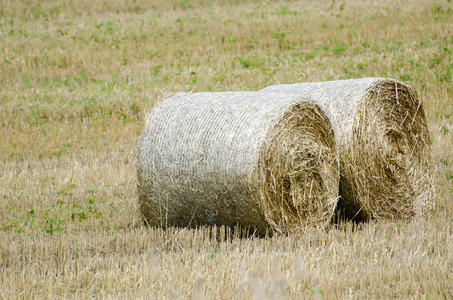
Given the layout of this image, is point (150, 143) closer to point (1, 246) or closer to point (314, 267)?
point (1, 246)

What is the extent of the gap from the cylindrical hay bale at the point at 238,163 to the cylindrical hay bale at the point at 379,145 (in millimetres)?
298

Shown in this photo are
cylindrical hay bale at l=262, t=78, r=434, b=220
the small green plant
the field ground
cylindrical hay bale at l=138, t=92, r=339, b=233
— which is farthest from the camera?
cylindrical hay bale at l=262, t=78, r=434, b=220

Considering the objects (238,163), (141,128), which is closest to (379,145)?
(238,163)

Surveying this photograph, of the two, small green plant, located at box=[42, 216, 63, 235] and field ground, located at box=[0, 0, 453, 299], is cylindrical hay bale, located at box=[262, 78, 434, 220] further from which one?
small green plant, located at box=[42, 216, 63, 235]

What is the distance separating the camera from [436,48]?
15.9 metres

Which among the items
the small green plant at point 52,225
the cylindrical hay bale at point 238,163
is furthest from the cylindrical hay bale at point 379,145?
the small green plant at point 52,225

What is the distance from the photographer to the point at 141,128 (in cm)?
1174

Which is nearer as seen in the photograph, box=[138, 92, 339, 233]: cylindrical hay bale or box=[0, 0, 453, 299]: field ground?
box=[0, 0, 453, 299]: field ground

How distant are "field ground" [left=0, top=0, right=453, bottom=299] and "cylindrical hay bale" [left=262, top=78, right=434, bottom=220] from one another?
0.36 metres

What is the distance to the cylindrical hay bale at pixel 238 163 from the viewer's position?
18.7ft

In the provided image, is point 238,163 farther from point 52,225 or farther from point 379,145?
point 52,225

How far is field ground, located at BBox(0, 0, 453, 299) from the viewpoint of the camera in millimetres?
4406

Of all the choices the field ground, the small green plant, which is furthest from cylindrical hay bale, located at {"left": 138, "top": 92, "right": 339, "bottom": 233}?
the small green plant

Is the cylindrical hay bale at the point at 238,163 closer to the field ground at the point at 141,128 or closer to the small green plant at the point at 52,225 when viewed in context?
the field ground at the point at 141,128
